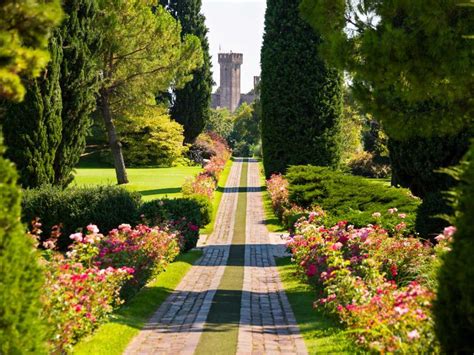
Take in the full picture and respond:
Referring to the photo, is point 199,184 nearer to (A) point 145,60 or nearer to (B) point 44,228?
(A) point 145,60

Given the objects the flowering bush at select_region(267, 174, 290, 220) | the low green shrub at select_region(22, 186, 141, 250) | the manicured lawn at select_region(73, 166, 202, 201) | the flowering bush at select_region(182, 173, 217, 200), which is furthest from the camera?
the manicured lawn at select_region(73, 166, 202, 201)

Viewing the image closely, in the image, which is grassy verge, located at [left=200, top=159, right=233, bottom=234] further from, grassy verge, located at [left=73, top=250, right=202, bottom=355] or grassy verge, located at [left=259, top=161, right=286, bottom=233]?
grassy verge, located at [left=73, top=250, right=202, bottom=355]

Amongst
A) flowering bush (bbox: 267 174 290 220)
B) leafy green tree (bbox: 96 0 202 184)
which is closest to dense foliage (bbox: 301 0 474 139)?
flowering bush (bbox: 267 174 290 220)

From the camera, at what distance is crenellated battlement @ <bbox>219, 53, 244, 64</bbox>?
479ft

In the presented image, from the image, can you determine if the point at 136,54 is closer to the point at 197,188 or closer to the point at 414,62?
the point at 197,188

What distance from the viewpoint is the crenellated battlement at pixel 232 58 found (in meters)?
146

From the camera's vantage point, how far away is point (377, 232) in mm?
12258

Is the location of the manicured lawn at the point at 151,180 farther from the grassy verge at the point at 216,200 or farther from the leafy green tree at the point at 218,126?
the leafy green tree at the point at 218,126

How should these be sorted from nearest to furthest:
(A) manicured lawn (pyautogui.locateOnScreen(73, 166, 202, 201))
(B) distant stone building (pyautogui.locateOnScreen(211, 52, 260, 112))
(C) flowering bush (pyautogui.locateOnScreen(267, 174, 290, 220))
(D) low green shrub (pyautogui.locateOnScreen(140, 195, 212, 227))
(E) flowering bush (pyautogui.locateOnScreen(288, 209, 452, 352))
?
(E) flowering bush (pyautogui.locateOnScreen(288, 209, 452, 352)), (D) low green shrub (pyautogui.locateOnScreen(140, 195, 212, 227)), (C) flowering bush (pyautogui.locateOnScreen(267, 174, 290, 220)), (A) manicured lawn (pyautogui.locateOnScreen(73, 166, 202, 201)), (B) distant stone building (pyautogui.locateOnScreen(211, 52, 260, 112))

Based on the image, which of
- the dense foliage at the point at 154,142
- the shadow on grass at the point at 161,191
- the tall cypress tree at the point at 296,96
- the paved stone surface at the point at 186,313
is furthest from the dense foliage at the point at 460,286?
the dense foliage at the point at 154,142

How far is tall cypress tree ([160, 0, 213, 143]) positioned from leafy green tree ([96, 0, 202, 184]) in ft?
63.3

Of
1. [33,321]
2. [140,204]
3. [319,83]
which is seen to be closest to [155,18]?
[319,83]

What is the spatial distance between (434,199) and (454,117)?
303 cm

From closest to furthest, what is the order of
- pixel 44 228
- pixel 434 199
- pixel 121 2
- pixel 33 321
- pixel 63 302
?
1. pixel 33 321
2. pixel 63 302
3. pixel 434 199
4. pixel 44 228
5. pixel 121 2
